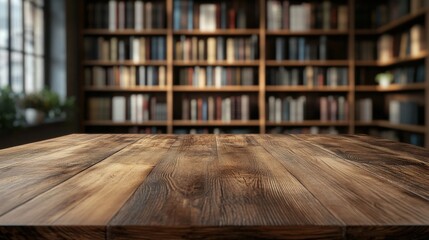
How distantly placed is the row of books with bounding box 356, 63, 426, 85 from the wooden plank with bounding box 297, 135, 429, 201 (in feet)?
8.13

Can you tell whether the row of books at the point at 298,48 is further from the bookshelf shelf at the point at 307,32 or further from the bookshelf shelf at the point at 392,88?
the bookshelf shelf at the point at 392,88

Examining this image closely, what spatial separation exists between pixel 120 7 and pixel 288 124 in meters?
1.96

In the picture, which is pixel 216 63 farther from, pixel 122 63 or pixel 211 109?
pixel 122 63

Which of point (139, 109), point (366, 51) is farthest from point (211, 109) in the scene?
point (366, 51)

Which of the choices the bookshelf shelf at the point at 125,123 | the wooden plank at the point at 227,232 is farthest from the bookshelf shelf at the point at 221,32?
the wooden plank at the point at 227,232

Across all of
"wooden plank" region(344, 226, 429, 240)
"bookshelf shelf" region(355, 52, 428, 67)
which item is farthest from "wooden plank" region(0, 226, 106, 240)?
"bookshelf shelf" region(355, 52, 428, 67)

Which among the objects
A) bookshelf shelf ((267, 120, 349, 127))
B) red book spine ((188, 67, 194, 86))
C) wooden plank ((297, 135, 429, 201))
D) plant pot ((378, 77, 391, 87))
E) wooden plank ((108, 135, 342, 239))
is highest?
red book spine ((188, 67, 194, 86))

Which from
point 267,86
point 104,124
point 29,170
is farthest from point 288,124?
point 29,170

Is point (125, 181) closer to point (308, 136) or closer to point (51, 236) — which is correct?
point (51, 236)

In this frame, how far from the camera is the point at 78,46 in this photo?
479 cm

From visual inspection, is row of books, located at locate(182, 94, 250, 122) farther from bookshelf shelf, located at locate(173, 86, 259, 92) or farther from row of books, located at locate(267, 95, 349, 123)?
row of books, located at locate(267, 95, 349, 123)

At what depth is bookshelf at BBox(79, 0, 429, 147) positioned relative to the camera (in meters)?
4.68

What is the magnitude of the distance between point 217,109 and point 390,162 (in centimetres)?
353

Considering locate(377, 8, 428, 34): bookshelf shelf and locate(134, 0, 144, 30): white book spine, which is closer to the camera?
locate(377, 8, 428, 34): bookshelf shelf
